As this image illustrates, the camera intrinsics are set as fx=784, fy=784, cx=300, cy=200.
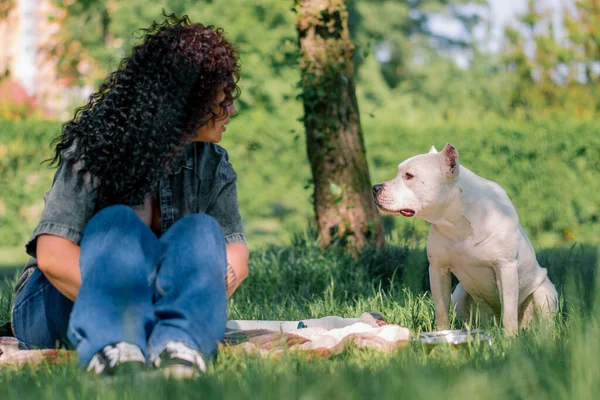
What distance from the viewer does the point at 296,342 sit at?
3295mm

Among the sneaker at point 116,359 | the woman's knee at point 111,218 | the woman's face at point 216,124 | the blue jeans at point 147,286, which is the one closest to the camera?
the sneaker at point 116,359

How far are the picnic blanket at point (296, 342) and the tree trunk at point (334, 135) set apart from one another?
271 centimetres

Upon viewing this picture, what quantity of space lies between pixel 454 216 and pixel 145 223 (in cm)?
157

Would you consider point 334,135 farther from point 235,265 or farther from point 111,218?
point 111,218

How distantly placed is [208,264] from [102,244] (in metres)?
0.38

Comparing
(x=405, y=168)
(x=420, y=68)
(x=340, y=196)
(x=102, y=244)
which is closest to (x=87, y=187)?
(x=102, y=244)

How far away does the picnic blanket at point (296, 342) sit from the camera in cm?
295

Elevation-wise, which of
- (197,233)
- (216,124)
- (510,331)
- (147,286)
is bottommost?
(510,331)

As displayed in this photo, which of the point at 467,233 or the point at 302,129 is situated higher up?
the point at 302,129

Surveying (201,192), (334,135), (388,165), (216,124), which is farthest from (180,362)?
(388,165)

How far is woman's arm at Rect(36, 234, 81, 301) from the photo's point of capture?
2842 mm

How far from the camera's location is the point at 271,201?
13.8 meters

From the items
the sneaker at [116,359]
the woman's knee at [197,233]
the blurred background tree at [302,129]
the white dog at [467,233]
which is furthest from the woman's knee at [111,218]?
the blurred background tree at [302,129]

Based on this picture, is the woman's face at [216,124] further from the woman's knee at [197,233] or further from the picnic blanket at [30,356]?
the picnic blanket at [30,356]
